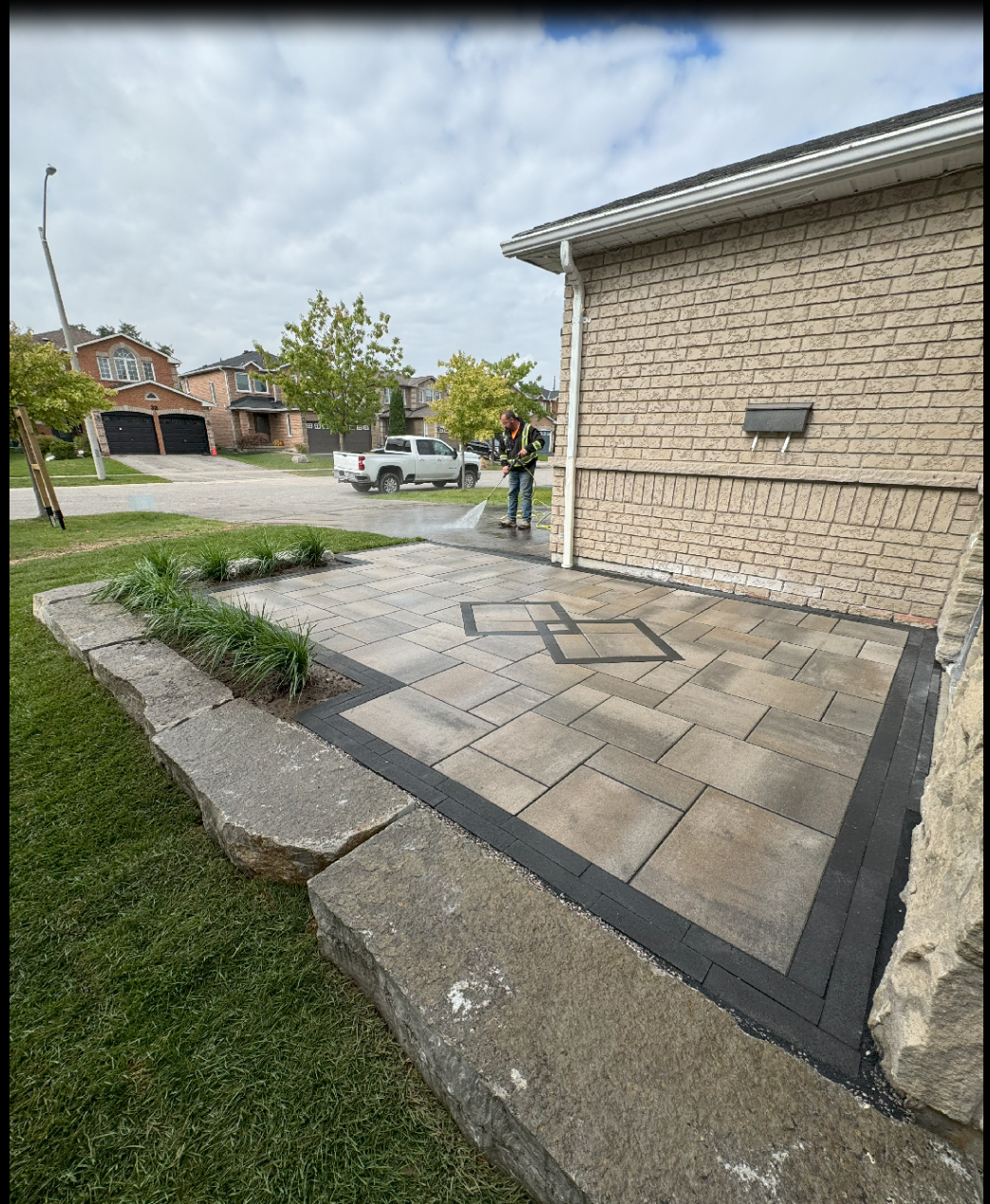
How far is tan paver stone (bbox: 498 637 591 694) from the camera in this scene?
3.09 m

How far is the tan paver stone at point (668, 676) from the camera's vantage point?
307cm

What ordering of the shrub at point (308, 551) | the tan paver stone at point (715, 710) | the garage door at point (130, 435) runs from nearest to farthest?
the tan paver stone at point (715, 710) < the shrub at point (308, 551) < the garage door at point (130, 435)

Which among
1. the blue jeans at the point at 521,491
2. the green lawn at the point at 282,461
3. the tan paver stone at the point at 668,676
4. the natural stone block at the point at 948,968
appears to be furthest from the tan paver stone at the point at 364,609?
the green lawn at the point at 282,461

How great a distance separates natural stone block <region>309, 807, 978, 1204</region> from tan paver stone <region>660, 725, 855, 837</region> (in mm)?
930

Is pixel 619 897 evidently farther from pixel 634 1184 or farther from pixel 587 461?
pixel 587 461

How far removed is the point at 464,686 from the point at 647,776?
1.09 m

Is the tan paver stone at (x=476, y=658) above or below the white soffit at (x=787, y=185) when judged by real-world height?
below

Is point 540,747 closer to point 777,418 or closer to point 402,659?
point 402,659

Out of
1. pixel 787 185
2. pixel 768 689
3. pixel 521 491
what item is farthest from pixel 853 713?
pixel 521 491

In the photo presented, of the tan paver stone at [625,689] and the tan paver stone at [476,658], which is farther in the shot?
the tan paver stone at [476,658]

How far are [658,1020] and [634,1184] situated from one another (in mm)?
302

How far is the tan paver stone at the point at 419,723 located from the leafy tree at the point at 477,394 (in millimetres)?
19419

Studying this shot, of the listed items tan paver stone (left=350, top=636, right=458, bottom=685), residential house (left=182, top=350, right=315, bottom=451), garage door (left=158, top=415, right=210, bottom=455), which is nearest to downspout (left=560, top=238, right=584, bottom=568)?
tan paver stone (left=350, top=636, right=458, bottom=685)

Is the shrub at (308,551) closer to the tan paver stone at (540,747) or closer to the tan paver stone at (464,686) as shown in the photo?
the tan paver stone at (464,686)
